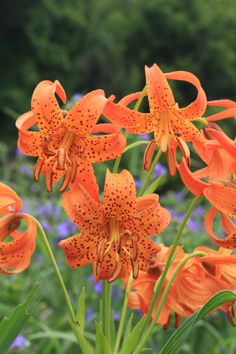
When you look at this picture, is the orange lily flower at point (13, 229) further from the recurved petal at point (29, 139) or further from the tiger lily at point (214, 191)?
the tiger lily at point (214, 191)

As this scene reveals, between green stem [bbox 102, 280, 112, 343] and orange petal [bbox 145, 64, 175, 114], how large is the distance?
230 mm

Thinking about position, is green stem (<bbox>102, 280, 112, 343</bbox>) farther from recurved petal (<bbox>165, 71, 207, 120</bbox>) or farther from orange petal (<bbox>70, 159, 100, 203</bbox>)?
recurved petal (<bbox>165, 71, 207, 120</bbox>)

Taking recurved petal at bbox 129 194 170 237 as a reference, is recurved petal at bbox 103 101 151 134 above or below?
above

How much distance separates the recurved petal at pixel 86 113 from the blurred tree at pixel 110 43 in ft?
55.8

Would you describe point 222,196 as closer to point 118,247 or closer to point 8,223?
point 118,247

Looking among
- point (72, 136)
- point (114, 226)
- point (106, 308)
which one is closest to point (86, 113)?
point (72, 136)

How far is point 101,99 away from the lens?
850mm

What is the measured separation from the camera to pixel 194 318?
87cm

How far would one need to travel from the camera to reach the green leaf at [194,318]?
0.84m

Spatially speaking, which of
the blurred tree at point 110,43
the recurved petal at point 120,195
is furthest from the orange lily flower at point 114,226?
the blurred tree at point 110,43

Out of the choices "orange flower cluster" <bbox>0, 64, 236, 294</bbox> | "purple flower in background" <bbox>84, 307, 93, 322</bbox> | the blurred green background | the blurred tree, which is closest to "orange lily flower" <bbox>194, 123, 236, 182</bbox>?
"orange flower cluster" <bbox>0, 64, 236, 294</bbox>

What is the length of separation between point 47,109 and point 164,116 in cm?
15

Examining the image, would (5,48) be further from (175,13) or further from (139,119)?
(139,119)

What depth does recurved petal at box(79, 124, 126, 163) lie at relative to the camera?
866mm
